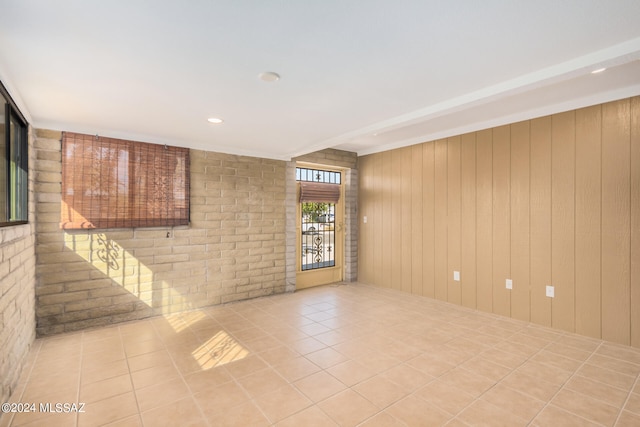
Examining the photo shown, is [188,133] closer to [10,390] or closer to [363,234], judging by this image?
[10,390]

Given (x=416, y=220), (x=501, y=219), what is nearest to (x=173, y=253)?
(x=416, y=220)

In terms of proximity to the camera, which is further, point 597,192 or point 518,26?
point 597,192

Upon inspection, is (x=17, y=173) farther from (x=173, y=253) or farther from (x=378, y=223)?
(x=378, y=223)

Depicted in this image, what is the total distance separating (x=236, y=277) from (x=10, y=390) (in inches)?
101

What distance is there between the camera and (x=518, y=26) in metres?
1.61

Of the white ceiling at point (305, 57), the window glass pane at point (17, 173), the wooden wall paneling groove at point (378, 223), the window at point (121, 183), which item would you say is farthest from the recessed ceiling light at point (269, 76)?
the wooden wall paneling groove at point (378, 223)

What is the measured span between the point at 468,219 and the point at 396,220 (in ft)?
3.84

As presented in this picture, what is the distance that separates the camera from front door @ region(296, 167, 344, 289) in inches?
211

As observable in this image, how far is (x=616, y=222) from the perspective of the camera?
3.04m

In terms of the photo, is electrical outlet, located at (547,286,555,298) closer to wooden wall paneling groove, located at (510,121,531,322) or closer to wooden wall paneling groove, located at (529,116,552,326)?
wooden wall paneling groove, located at (529,116,552,326)

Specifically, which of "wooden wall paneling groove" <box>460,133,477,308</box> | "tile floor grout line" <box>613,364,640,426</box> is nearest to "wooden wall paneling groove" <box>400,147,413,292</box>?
"wooden wall paneling groove" <box>460,133,477,308</box>

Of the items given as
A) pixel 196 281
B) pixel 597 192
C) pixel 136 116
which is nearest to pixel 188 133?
pixel 136 116

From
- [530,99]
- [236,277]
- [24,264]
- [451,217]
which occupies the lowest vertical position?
[236,277]

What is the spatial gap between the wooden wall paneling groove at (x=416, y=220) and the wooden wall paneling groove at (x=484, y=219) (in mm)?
844
